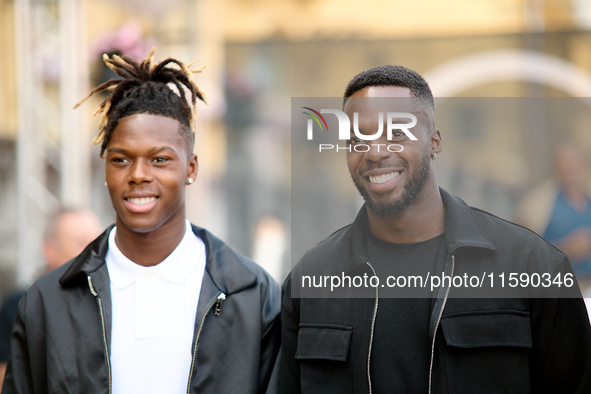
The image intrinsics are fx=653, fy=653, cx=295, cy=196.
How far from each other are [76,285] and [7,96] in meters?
5.36

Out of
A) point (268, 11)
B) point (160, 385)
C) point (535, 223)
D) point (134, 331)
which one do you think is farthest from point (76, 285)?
point (268, 11)

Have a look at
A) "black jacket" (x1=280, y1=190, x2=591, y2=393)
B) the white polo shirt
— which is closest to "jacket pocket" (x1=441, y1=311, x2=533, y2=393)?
"black jacket" (x1=280, y1=190, x2=591, y2=393)

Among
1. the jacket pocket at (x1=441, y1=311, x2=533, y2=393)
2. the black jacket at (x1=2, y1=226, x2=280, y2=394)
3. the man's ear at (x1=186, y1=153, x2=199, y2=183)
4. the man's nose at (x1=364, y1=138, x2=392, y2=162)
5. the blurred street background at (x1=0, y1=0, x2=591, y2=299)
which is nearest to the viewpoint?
the jacket pocket at (x1=441, y1=311, x2=533, y2=393)

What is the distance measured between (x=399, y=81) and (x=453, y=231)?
19.6 inches

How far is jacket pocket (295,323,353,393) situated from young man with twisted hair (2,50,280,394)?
187 mm

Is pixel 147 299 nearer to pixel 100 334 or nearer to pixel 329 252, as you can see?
pixel 100 334

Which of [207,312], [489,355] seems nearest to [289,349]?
[207,312]

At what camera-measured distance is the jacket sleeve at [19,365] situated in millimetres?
2188

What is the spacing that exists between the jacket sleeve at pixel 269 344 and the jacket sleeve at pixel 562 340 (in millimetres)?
864

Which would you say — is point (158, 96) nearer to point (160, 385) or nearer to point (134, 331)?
point (134, 331)

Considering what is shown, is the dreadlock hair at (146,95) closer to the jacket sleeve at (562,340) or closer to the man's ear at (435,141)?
the man's ear at (435,141)

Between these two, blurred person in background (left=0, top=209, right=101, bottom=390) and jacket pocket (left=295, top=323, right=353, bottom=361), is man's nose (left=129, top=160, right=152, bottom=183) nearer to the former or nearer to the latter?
jacket pocket (left=295, top=323, right=353, bottom=361)

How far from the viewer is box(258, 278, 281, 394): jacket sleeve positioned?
2266mm

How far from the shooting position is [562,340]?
6.36 feet
